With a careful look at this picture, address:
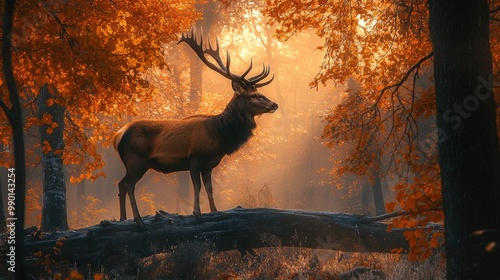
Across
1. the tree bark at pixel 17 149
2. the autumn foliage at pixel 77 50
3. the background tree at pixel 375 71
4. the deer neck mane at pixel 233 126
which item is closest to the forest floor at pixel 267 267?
the background tree at pixel 375 71

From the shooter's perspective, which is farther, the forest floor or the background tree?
the background tree

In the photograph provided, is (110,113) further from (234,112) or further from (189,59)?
(189,59)

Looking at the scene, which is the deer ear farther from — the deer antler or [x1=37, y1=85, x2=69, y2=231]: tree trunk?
[x1=37, y1=85, x2=69, y2=231]: tree trunk

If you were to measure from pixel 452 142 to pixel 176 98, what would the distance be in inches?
1047

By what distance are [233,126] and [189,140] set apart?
93 cm

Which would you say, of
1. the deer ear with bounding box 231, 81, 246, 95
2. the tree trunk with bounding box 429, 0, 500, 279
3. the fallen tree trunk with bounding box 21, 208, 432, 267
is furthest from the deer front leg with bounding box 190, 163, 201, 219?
the tree trunk with bounding box 429, 0, 500, 279

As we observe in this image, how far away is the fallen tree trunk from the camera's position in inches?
403

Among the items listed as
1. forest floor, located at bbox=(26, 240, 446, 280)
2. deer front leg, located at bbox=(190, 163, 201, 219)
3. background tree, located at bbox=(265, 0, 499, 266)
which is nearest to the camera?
forest floor, located at bbox=(26, 240, 446, 280)

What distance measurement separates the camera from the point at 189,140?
36.4ft

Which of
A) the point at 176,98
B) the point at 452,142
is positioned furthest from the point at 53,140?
the point at 176,98

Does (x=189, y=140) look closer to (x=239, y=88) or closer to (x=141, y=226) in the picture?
(x=239, y=88)

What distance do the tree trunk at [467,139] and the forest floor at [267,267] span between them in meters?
3.07

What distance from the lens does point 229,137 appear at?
11352mm

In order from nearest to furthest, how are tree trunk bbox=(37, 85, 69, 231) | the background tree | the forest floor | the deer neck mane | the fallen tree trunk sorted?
the forest floor < the background tree < the fallen tree trunk < the deer neck mane < tree trunk bbox=(37, 85, 69, 231)
